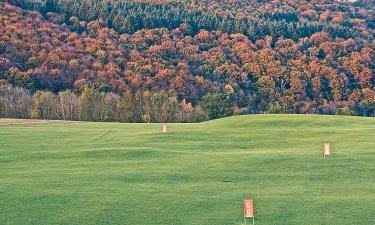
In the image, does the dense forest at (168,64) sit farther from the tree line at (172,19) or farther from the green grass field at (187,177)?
the green grass field at (187,177)

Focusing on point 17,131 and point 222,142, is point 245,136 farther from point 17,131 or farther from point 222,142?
point 17,131

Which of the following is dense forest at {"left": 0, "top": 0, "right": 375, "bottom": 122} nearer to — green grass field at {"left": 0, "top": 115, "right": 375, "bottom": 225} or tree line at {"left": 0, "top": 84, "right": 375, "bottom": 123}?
tree line at {"left": 0, "top": 84, "right": 375, "bottom": 123}

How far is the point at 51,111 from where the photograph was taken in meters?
70.2

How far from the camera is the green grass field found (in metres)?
15.4

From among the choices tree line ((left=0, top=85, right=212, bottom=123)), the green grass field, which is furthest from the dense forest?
the green grass field

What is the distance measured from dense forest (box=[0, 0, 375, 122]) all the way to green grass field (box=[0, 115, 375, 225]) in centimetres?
3841

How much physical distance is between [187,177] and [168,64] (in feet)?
263

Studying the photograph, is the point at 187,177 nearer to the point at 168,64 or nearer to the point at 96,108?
the point at 96,108

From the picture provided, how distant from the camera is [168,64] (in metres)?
100

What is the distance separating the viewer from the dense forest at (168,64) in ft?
242

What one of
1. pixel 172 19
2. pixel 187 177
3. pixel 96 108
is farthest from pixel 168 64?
pixel 187 177

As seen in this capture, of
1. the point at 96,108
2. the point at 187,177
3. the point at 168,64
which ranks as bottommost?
the point at 187,177

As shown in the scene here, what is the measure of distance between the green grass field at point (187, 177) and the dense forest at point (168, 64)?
126 feet

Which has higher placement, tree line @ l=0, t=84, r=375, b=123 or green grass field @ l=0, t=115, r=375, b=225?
tree line @ l=0, t=84, r=375, b=123
